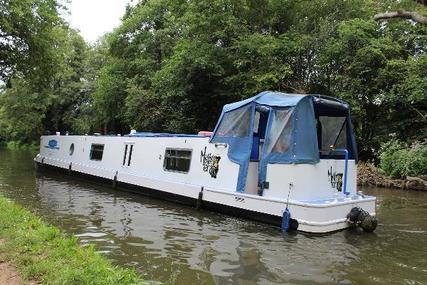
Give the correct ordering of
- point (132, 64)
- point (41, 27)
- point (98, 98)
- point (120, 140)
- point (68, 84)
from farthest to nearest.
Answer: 1. point (68, 84)
2. point (98, 98)
3. point (132, 64)
4. point (41, 27)
5. point (120, 140)

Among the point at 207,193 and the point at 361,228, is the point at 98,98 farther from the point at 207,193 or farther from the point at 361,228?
the point at 361,228

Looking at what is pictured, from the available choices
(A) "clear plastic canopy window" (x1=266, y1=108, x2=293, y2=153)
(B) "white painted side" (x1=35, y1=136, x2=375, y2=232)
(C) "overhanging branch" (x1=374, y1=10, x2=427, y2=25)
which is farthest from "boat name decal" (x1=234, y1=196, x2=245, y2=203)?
(C) "overhanging branch" (x1=374, y1=10, x2=427, y2=25)

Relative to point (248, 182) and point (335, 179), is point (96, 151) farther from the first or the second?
point (335, 179)

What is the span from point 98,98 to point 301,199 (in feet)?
86.1

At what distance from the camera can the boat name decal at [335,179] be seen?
34.4 ft

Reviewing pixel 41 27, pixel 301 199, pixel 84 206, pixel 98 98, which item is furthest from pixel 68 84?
pixel 301 199

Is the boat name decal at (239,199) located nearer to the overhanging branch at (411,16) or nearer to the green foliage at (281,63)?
the overhanging branch at (411,16)

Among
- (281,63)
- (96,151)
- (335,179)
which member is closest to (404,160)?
(281,63)

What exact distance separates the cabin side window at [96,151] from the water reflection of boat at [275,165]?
182 inches

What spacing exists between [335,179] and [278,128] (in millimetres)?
1825

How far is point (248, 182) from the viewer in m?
11.0

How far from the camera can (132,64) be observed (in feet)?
102

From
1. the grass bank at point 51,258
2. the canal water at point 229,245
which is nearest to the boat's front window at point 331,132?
the canal water at point 229,245

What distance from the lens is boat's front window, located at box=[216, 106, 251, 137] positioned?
1105cm
